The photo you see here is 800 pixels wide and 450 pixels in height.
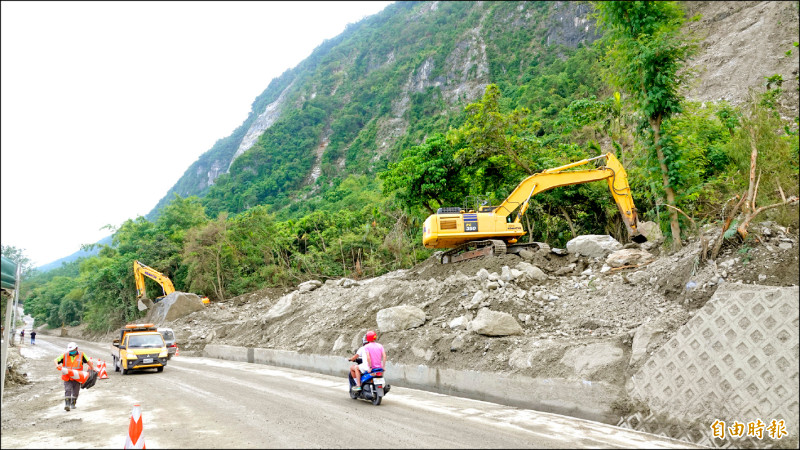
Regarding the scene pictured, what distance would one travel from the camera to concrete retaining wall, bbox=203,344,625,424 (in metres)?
8.37

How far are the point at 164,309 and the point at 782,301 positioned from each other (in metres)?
36.8

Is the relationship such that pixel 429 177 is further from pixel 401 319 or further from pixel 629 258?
pixel 629 258

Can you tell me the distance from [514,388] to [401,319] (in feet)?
17.4

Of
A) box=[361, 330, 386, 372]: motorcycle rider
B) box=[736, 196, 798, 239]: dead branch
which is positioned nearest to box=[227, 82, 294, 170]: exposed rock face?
box=[361, 330, 386, 372]: motorcycle rider

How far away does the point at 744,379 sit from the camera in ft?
22.6

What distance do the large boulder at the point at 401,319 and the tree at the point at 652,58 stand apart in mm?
7281

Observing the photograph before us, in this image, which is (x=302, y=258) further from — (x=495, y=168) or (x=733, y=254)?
(x=733, y=254)

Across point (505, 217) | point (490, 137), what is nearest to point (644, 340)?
point (505, 217)

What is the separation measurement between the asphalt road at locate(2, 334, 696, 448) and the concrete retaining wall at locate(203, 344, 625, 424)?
0.31 meters

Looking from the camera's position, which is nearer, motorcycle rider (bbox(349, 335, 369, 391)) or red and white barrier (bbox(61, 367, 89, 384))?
motorcycle rider (bbox(349, 335, 369, 391))

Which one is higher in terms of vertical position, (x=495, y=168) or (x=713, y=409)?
(x=495, y=168)

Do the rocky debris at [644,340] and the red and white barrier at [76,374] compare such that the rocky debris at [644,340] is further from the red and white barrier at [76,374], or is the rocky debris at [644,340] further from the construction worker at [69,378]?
the construction worker at [69,378]

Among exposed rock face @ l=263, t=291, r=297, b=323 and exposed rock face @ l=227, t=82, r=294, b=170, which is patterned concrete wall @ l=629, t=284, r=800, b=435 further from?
exposed rock face @ l=227, t=82, r=294, b=170

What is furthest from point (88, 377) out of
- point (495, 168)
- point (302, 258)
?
point (302, 258)
